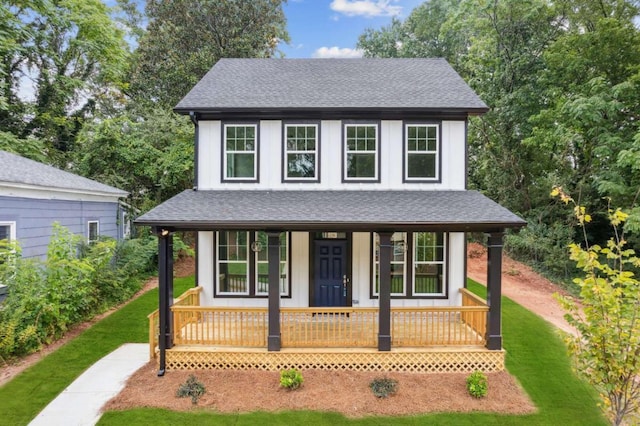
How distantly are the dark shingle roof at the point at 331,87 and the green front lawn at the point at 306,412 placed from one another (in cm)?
641

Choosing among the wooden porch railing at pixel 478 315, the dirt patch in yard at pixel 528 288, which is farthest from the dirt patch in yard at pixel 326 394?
the dirt patch in yard at pixel 528 288

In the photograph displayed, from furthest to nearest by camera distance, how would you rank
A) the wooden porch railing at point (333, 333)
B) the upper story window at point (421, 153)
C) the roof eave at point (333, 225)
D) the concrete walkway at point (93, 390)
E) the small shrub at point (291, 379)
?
1. the upper story window at point (421, 153)
2. the wooden porch railing at point (333, 333)
3. the roof eave at point (333, 225)
4. the small shrub at point (291, 379)
5. the concrete walkway at point (93, 390)

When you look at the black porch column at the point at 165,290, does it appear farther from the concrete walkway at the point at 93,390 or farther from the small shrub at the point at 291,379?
the small shrub at the point at 291,379

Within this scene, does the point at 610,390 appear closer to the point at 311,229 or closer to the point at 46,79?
the point at 311,229

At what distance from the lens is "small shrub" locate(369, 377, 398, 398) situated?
258 inches

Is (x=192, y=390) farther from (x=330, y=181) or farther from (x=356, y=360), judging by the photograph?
(x=330, y=181)

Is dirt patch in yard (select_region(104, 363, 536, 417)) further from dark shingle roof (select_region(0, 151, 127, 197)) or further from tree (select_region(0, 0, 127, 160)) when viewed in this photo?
tree (select_region(0, 0, 127, 160))

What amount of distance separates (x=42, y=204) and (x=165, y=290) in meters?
5.69

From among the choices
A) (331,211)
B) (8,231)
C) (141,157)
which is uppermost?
(141,157)

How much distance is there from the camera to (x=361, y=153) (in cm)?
955

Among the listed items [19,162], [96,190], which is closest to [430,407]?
[96,190]

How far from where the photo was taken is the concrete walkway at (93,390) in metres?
5.92

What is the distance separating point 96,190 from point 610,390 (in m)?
14.6

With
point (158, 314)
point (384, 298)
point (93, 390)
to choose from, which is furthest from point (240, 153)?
point (93, 390)
